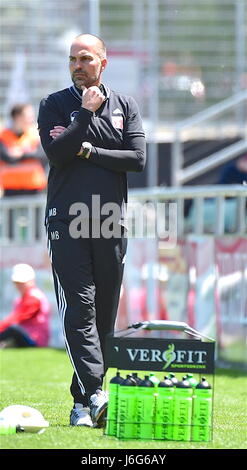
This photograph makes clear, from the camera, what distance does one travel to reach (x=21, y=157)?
17016mm

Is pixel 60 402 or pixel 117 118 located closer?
pixel 117 118

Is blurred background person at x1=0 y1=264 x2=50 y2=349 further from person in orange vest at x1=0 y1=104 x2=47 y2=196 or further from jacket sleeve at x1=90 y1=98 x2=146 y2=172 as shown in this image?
jacket sleeve at x1=90 y1=98 x2=146 y2=172

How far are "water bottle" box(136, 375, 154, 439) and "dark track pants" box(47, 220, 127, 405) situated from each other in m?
0.71

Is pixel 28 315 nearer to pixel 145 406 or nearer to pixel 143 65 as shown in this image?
pixel 143 65

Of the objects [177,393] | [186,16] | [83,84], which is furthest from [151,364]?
[186,16]

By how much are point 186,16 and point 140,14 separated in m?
0.76

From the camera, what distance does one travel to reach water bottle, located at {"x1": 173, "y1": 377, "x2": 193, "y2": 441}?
567cm

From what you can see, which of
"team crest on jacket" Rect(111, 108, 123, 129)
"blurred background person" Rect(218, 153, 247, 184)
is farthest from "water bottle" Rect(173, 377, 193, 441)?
"blurred background person" Rect(218, 153, 247, 184)

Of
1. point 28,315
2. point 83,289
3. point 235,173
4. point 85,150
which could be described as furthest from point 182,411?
point 235,173

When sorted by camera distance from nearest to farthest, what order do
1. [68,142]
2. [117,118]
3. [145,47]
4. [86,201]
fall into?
1. [68,142]
2. [86,201]
3. [117,118]
4. [145,47]

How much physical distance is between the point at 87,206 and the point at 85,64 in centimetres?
77

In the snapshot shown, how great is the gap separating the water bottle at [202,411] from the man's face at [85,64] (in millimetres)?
1862

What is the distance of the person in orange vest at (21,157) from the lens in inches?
661
